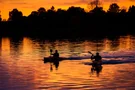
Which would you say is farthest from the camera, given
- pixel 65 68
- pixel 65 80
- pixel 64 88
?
pixel 65 68

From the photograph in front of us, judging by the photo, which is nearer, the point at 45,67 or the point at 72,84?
the point at 72,84

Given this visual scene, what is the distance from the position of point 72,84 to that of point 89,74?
763 centimetres

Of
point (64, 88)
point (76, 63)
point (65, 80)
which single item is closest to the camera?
point (64, 88)

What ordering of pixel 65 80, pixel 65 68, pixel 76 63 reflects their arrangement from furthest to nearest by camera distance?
pixel 76 63, pixel 65 68, pixel 65 80

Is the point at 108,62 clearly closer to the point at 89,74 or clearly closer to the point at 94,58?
the point at 94,58

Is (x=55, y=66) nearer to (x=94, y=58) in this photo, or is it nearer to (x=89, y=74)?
(x=94, y=58)

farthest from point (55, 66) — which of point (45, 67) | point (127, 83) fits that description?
point (127, 83)

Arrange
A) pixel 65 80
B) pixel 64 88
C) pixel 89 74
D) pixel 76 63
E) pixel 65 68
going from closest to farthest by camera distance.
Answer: pixel 64 88
pixel 65 80
pixel 89 74
pixel 65 68
pixel 76 63

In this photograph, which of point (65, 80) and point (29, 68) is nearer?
point (65, 80)

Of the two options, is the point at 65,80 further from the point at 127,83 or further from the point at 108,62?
the point at 108,62

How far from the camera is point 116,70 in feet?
179

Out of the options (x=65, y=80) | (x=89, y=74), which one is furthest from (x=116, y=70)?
(x=65, y=80)

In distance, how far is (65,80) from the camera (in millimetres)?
47094

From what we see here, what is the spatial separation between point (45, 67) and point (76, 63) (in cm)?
576
